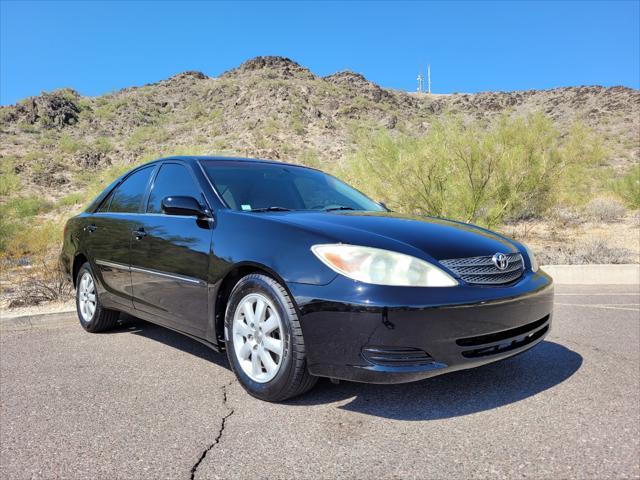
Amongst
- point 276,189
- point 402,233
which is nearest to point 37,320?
point 276,189

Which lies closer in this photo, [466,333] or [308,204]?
[466,333]

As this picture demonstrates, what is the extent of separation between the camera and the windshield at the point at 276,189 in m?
3.97

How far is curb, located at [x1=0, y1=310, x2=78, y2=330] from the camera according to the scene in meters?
5.68

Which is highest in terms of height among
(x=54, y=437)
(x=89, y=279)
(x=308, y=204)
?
(x=308, y=204)

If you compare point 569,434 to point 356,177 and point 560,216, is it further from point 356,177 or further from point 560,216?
point 560,216

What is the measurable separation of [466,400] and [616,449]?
864mm

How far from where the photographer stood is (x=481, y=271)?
3135mm

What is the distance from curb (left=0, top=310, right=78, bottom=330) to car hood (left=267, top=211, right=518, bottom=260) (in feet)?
11.9

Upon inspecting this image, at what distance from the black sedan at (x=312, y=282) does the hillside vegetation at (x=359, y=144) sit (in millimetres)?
4253

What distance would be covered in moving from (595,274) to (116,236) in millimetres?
7511

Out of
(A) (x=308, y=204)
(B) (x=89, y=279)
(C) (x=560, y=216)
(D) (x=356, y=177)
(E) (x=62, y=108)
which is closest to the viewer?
(A) (x=308, y=204)

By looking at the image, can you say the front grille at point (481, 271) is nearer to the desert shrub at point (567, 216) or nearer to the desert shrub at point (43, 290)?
the desert shrub at point (43, 290)

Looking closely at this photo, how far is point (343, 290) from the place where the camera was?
2.83m

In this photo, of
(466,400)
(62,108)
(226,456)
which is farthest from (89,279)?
(62,108)
